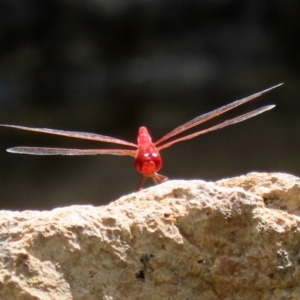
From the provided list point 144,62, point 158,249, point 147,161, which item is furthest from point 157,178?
point 144,62

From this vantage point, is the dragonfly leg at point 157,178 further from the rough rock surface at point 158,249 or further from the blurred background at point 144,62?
the blurred background at point 144,62

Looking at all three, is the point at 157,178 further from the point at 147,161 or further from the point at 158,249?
the point at 158,249

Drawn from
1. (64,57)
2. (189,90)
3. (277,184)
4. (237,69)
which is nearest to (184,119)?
(189,90)

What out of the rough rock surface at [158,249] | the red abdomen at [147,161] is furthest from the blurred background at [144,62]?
the rough rock surface at [158,249]

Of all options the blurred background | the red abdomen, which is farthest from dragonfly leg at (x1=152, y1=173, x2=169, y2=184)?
the blurred background

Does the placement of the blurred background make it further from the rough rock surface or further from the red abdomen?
the rough rock surface

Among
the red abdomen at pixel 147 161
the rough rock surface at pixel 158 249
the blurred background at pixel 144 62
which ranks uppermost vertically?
the blurred background at pixel 144 62

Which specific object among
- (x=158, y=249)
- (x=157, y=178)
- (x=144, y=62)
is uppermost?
(x=144, y=62)
